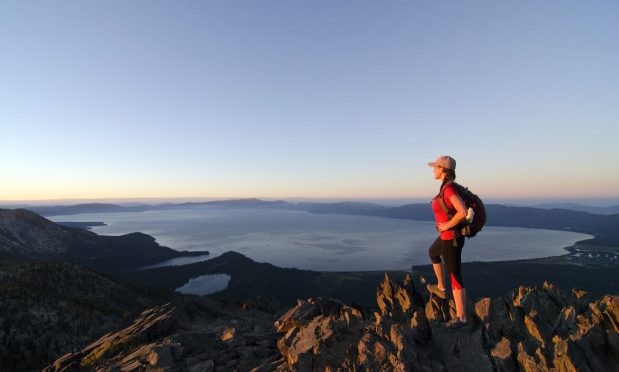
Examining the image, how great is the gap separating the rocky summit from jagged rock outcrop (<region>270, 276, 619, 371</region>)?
0.03 metres

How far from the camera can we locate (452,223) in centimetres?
862

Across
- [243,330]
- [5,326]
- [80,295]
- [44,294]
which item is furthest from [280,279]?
[243,330]

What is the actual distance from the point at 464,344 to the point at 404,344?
5.69 feet

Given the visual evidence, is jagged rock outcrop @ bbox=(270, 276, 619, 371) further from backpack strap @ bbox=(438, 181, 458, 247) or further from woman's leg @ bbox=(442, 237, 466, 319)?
backpack strap @ bbox=(438, 181, 458, 247)

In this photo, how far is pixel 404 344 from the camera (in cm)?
979

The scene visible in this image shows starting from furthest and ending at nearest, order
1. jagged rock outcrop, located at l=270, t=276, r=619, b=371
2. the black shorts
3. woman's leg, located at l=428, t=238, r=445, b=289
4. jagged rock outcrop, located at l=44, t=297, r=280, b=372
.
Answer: jagged rock outcrop, located at l=44, t=297, r=280, b=372 < woman's leg, located at l=428, t=238, r=445, b=289 < the black shorts < jagged rock outcrop, located at l=270, t=276, r=619, b=371

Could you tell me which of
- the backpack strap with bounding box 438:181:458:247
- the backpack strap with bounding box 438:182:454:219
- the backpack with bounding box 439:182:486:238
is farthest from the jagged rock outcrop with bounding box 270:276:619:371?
the backpack strap with bounding box 438:182:454:219

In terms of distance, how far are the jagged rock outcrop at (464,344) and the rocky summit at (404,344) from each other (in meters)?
0.03

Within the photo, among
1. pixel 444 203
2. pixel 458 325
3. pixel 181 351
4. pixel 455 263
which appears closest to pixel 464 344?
pixel 458 325

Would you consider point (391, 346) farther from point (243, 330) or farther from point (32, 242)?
point (32, 242)

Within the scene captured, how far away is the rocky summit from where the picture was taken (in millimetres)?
9109

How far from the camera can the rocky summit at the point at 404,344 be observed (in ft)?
29.9

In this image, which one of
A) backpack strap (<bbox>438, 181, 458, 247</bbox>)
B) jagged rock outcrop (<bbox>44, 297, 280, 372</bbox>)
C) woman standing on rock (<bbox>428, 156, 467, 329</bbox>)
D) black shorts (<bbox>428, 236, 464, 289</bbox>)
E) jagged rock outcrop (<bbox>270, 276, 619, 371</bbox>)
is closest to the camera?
woman standing on rock (<bbox>428, 156, 467, 329</bbox>)

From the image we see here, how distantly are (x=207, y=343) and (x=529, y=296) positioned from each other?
15.4m
